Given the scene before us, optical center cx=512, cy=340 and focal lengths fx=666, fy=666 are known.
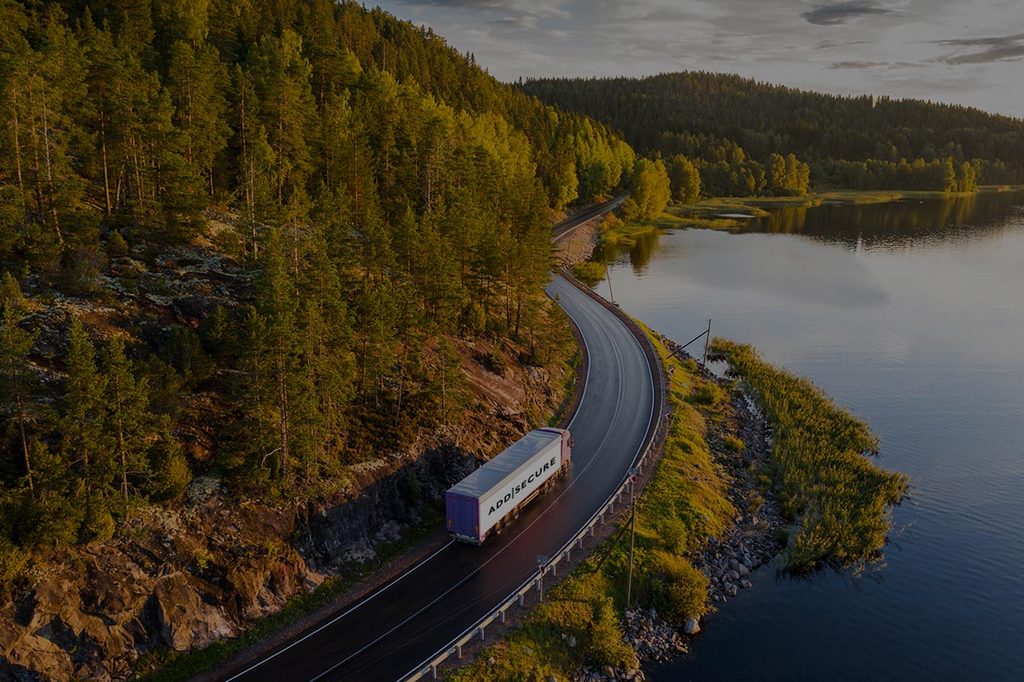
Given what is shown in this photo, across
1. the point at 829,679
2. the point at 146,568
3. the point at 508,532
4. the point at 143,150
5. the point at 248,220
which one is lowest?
the point at 829,679

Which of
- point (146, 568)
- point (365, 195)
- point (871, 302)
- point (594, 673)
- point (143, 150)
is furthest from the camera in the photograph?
point (871, 302)

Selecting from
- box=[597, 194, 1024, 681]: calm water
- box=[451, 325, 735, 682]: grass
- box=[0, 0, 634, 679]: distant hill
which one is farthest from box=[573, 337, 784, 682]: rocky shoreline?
box=[0, 0, 634, 679]: distant hill

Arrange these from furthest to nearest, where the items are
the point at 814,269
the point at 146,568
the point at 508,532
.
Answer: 1. the point at 814,269
2. the point at 508,532
3. the point at 146,568

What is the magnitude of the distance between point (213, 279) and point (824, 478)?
52.4 meters

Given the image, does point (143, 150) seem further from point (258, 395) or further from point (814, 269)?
point (814, 269)

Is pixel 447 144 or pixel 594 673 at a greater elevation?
pixel 447 144

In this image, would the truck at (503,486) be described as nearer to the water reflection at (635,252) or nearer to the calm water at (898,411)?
the calm water at (898,411)

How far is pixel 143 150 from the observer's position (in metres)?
57.1

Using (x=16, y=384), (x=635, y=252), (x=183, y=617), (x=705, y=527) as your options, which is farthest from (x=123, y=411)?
(x=635, y=252)

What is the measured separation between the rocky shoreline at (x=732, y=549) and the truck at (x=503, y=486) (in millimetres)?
10159

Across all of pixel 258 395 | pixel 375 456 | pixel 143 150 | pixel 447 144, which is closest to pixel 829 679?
pixel 375 456

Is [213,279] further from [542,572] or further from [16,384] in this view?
[542,572]

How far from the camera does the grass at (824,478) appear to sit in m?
47.8

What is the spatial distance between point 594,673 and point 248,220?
40.8 metres
